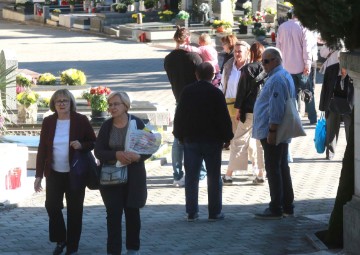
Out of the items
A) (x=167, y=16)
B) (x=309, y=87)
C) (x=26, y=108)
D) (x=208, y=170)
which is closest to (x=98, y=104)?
(x=26, y=108)

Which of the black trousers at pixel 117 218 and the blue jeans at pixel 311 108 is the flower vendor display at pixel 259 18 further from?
the black trousers at pixel 117 218

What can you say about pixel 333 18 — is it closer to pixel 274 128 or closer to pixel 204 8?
pixel 274 128

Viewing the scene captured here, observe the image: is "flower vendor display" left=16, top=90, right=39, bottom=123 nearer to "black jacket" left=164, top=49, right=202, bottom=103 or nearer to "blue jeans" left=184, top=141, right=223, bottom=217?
"black jacket" left=164, top=49, right=202, bottom=103

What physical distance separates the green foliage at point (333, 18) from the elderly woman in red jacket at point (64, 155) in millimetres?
2185

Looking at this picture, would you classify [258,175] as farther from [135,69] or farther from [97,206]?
[135,69]

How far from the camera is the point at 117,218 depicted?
32.3 ft

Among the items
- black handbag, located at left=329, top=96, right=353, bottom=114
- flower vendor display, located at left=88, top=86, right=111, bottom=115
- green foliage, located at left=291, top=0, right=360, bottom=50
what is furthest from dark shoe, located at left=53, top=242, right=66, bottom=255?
flower vendor display, located at left=88, top=86, right=111, bottom=115

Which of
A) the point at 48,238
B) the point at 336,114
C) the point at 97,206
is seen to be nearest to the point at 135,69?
the point at 336,114

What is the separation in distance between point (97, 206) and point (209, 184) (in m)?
1.63

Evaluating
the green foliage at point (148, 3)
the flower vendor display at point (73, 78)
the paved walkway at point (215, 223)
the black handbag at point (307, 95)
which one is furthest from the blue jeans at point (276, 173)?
the green foliage at point (148, 3)

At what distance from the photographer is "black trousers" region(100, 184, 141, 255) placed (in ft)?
32.2

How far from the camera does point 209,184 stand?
11711 millimetres

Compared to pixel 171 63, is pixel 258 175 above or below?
below

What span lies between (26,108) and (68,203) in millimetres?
6652
